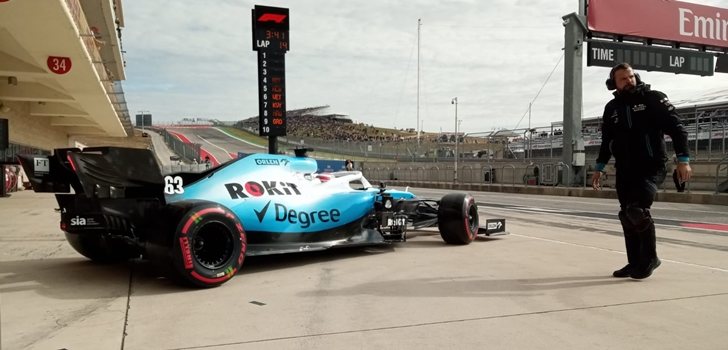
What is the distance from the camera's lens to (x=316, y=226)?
253 inches

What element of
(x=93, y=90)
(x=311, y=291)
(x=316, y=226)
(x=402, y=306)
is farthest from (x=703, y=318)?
(x=93, y=90)

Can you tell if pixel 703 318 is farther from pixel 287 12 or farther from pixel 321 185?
pixel 287 12

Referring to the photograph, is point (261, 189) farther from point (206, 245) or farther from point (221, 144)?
point (221, 144)

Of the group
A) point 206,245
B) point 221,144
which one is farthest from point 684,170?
point 221,144

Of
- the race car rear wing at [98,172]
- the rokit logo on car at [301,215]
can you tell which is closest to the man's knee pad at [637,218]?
the rokit logo on car at [301,215]

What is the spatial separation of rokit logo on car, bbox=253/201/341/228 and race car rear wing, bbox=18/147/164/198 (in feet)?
3.51

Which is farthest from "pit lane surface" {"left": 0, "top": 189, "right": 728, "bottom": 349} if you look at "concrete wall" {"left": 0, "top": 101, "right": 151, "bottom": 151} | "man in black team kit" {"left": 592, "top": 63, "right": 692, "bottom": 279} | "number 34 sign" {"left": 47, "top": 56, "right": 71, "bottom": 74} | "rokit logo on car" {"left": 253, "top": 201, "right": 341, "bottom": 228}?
"concrete wall" {"left": 0, "top": 101, "right": 151, "bottom": 151}

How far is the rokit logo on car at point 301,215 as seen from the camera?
19.5 ft

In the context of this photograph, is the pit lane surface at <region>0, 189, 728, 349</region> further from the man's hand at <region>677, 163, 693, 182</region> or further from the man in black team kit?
the man's hand at <region>677, 163, 693, 182</region>

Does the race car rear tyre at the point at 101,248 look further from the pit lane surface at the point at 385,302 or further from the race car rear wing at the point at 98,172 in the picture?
the race car rear wing at the point at 98,172

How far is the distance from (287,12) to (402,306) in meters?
10.3

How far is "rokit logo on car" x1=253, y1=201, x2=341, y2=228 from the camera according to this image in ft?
19.5

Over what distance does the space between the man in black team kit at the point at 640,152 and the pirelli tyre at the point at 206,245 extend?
148 inches

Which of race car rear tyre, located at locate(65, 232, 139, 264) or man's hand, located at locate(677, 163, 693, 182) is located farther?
race car rear tyre, located at locate(65, 232, 139, 264)
